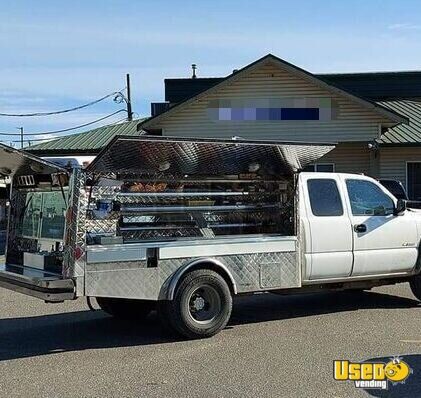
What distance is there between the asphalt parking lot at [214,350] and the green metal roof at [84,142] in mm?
15107

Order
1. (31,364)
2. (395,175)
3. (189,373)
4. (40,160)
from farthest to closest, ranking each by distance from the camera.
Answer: (395,175), (40,160), (31,364), (189,373)

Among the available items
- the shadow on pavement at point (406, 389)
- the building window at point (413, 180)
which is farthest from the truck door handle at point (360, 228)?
the building window at point (413, 180)

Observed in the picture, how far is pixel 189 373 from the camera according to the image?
600cm

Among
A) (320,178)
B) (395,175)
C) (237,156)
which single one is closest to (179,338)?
(237,156)

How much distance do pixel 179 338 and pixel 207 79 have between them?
21.8 metres

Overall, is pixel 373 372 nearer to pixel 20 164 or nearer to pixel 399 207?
pixel 399 207

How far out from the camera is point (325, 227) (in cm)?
832

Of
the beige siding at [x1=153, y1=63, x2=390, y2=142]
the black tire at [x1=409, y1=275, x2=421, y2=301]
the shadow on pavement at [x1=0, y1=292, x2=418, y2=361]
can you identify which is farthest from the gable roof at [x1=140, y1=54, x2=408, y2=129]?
the black tire at [x1=409, y1=275, x2=421, y2=301]

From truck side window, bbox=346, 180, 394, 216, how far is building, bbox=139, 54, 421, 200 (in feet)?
39.2

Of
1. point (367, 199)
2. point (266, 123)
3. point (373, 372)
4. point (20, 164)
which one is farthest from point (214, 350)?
A: point (266, 123)

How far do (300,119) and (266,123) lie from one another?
1.14 m

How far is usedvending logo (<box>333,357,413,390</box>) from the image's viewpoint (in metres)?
5.72

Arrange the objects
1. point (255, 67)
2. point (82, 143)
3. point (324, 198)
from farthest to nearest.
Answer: point (82, 143), point (255, 67), point (324, 198)

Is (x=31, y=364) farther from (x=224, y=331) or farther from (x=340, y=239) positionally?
(x=340, y=239)
